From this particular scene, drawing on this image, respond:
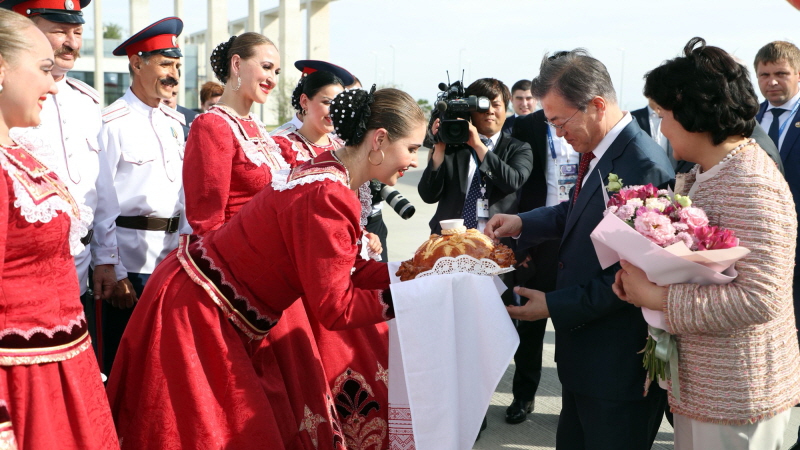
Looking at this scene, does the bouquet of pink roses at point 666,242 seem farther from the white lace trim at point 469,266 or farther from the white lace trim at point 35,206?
the white lace trim at point 35,206

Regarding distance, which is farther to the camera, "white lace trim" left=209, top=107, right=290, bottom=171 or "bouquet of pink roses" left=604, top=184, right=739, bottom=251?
"white lace trim" left=209, top=107, right=290, bottom=171

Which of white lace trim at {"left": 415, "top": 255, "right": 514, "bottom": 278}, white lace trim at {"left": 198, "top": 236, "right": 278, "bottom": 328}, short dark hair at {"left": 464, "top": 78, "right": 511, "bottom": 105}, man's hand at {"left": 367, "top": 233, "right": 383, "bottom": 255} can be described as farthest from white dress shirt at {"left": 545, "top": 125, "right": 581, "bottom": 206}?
white lace trim at {"left": 198, "top": 236, "right": 278, "bottom": 328}

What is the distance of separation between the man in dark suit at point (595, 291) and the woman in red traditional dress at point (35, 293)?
1.46 m

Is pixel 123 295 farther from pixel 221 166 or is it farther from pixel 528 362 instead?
pixel 528 362

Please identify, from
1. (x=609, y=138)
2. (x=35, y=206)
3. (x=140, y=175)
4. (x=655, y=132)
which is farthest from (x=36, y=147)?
(x=655, y=132)

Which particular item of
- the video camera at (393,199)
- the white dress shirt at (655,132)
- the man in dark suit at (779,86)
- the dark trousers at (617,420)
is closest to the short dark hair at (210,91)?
the video camera at (393,199)

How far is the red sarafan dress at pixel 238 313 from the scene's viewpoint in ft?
7.88

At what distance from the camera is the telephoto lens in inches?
152

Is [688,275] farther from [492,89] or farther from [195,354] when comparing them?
[492,89]

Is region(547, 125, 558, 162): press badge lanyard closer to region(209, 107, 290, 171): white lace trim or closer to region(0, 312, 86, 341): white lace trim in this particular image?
region(209, 107, 290, 171): white lace trim

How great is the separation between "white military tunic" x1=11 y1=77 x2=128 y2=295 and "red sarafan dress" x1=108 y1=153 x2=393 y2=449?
902 millimetres

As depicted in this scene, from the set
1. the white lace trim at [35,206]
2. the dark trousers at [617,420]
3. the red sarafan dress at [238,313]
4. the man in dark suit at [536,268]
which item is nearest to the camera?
the white lace trim at [35,206]

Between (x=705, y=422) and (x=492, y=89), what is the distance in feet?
9.61

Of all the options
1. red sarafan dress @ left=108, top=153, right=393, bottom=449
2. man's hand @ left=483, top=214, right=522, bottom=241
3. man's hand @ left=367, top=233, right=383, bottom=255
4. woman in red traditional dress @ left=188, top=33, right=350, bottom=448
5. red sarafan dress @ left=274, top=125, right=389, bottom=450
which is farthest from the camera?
man's hand @ left=367, top=233, right=383, bottom=255
